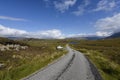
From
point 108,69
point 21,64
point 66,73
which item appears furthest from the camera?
point 21,64

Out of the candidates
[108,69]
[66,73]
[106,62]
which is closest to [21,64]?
[66,73]

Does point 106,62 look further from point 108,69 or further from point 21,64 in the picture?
point 21,64

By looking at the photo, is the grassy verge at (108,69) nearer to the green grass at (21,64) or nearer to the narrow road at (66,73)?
the narrow road at (66,73)

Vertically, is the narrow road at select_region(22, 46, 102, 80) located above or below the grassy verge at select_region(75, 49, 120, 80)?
above

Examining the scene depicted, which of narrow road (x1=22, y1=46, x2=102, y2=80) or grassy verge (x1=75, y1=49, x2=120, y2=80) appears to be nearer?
narrow road (x1=22, y1=46, x2=102, y2=80)

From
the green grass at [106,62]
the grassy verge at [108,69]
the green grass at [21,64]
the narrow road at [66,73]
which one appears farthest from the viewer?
the green grass at [106,62]

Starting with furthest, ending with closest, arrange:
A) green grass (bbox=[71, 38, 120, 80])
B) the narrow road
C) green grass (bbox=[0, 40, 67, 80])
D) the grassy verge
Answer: green grass (bbox=[71, 38, 120, 80]) < the grassy verge < green grass (bbox=[0, 40, 67, 80]) < the narrow road

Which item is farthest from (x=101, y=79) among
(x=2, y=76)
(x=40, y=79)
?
(x=2, y=76)

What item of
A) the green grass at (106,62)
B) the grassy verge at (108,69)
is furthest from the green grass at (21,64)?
the green grass at (106,62)

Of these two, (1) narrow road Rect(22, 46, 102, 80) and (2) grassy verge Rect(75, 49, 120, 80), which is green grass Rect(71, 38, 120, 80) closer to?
(2) grassy verge Rect(75, 49, 120, 80)

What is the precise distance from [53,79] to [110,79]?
5.42 m

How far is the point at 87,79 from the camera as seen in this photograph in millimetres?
15273

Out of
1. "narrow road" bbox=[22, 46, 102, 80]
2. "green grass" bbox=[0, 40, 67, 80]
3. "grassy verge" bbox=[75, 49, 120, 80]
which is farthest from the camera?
"grassy verge" bbox=[75, 49, 120, 80]

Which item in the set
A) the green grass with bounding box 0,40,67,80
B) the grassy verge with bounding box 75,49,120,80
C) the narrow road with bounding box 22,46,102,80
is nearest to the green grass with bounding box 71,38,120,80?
the grassy verge with bounding box 75,49,120,80
